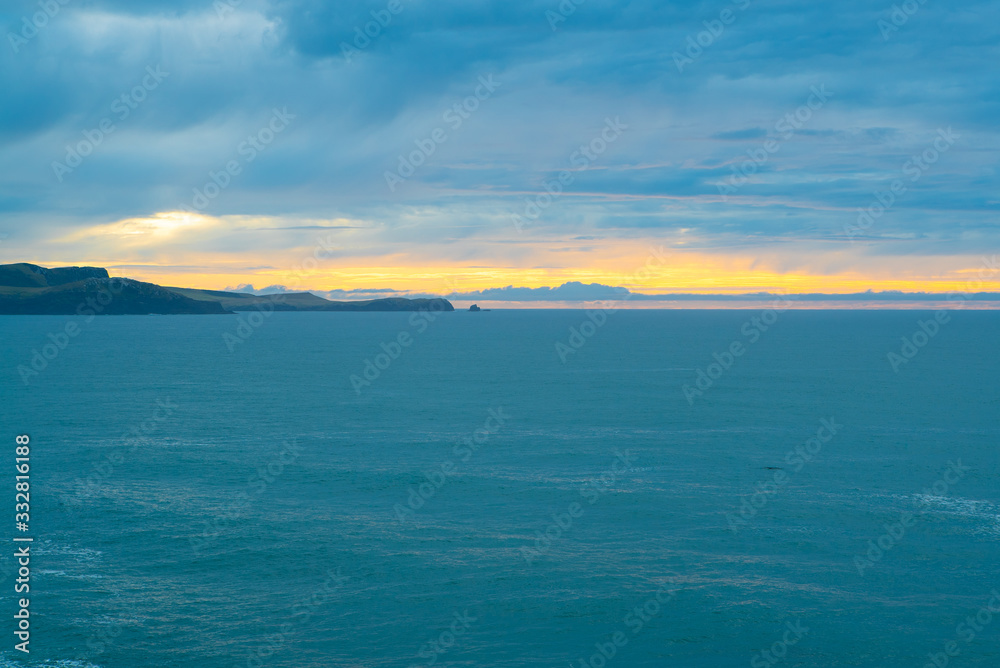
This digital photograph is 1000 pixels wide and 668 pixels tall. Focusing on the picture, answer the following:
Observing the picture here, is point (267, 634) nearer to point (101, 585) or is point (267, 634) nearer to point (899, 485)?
point (101, 585)

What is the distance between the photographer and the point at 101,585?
42.3 metres

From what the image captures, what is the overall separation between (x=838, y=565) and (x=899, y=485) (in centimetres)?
2042
